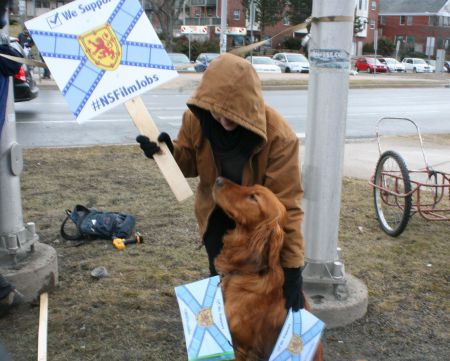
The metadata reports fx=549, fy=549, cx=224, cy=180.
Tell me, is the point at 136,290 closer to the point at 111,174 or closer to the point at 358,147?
the point at 111,174

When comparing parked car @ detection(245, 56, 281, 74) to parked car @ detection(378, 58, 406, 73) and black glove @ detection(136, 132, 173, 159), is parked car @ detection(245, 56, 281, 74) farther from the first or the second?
black glove @ detection(136, 132, 173, 159)

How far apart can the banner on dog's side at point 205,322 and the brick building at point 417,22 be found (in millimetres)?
81689

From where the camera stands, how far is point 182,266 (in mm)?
4344

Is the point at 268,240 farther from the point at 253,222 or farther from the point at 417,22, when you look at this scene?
the point at 417,22

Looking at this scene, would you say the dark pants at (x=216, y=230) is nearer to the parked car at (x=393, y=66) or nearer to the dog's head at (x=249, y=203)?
the dog's head at (x=249, y=203)

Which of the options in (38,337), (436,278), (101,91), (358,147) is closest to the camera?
(101,91)

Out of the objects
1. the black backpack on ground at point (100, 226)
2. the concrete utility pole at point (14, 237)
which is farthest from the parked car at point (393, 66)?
the concrete utility pole at point (14, 237)

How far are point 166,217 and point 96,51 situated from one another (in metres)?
2.84

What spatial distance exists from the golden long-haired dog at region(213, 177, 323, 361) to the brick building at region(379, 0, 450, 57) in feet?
268

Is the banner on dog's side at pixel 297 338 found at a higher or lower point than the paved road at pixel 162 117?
higher

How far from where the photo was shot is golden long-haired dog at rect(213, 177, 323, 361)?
92.6 inches

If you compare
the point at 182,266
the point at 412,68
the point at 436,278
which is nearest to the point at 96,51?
the point at 182,266

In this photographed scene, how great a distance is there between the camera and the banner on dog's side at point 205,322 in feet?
8.09

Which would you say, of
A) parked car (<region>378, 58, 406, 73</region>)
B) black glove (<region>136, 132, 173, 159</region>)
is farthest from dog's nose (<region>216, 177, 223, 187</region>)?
parked car (<region>378, 58, 406, 73</region>)
